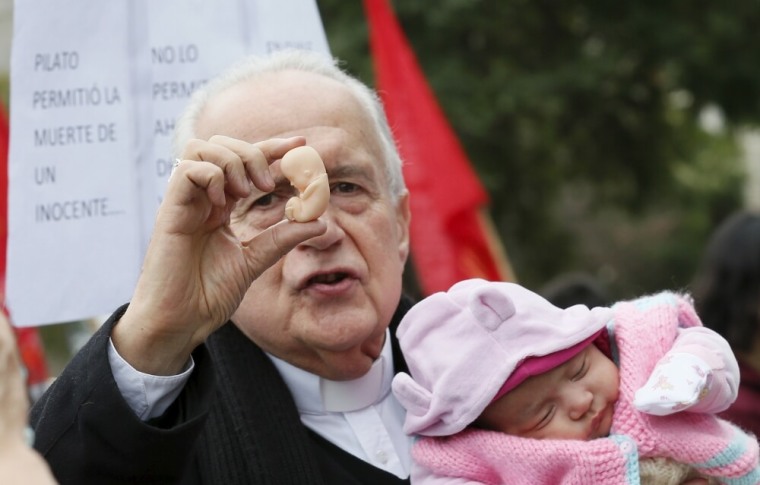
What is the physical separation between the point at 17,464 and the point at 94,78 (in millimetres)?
2065

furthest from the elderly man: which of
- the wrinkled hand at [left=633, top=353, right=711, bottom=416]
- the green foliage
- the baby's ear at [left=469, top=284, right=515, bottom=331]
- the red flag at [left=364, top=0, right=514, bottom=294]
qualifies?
the green foliage

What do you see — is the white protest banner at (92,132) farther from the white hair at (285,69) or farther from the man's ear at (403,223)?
the man's ear at (403,223)

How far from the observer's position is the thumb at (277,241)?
2.19 metres

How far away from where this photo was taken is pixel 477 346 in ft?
7.60

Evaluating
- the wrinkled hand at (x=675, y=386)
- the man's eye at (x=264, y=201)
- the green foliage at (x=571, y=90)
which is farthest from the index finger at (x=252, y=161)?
the green foliage at (x=571, y=90)

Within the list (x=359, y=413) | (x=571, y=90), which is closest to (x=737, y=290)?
(x=359, y=413)

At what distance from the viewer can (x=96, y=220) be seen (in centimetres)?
304

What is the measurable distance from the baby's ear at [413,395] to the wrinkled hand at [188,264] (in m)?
0.43

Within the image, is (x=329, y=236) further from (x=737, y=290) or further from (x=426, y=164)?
(x=426, y=164)

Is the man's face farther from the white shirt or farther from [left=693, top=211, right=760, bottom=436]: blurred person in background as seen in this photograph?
[left=693, top=211, right=760, bottom=436]: blurred person in background

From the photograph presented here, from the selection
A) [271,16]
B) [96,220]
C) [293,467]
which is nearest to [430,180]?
[271,16]

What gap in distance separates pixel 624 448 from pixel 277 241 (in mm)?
753

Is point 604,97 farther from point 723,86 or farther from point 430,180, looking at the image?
point 430,180

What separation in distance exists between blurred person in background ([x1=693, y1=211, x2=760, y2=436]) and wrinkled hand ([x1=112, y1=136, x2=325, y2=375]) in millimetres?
2926
